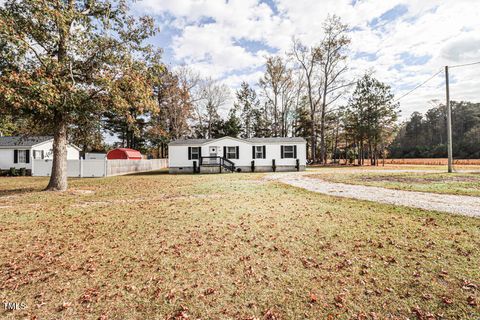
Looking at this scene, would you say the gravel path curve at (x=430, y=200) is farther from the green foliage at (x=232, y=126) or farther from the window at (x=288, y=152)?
the green foliage at (x=232, y=126)

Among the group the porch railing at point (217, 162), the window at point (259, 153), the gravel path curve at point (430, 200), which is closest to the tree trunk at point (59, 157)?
the porch railing at point (217, 162)

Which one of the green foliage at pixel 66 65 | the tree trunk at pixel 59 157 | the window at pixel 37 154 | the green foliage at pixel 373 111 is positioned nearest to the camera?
the green foliage at pixel 66 65

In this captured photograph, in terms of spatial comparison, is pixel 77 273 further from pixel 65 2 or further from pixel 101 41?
pixel 65 2

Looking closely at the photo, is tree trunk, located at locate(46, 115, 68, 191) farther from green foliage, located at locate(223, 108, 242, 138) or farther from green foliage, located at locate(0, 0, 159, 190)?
green foliage, located at locate(223, 108, 242, 138)

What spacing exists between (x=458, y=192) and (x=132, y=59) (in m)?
14.8

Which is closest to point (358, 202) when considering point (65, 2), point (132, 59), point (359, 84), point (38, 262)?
point (38, 262)

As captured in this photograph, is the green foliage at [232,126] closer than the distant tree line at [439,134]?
Yes

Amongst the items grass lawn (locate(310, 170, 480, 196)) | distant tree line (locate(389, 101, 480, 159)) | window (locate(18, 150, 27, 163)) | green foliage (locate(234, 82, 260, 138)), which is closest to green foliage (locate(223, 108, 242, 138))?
green foliage (locate(234, 82, 260, 138))

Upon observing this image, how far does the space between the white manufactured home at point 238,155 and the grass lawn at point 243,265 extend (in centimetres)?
1607

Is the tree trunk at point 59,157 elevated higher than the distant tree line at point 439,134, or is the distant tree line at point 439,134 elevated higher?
the distant tree line at point 439,134

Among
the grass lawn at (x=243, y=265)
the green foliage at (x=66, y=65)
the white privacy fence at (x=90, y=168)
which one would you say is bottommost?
the grass lawn at (x=243, y=265)

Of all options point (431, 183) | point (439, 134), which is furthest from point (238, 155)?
point (439, 134)

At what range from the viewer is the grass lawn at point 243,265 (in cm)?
262

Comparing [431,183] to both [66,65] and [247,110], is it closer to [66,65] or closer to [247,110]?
[66,65]
